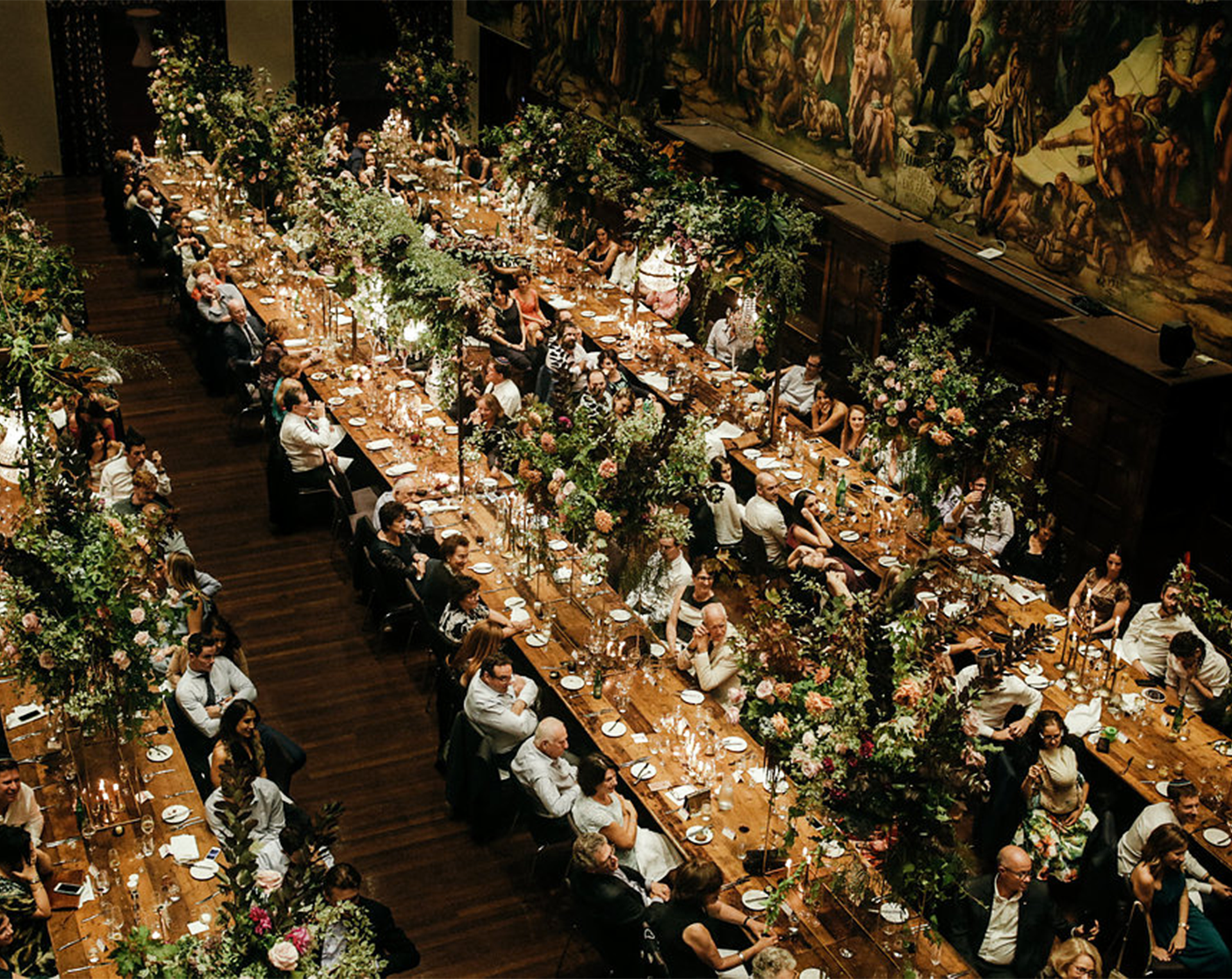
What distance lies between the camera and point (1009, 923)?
6469 mm

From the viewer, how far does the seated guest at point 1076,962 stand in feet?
19.3

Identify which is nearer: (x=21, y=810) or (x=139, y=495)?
(x=21, y=810)

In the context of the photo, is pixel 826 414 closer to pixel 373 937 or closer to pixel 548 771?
pixel 548 771

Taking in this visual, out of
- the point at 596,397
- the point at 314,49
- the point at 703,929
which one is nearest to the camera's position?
the point at 703,929

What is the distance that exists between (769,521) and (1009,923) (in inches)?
147

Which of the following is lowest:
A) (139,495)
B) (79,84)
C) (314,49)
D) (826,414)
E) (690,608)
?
(690,608)

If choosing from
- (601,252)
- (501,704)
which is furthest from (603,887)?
(601,252)

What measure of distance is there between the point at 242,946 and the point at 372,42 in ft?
65.5

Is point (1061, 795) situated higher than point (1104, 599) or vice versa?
point (1104, 599)

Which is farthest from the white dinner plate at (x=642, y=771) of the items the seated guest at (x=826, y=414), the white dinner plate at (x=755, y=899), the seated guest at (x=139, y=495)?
the seated guest at (x=826, y=414)

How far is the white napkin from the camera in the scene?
6391mm

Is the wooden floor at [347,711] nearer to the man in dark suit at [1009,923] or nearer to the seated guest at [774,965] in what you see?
the seated guest at [774,965]

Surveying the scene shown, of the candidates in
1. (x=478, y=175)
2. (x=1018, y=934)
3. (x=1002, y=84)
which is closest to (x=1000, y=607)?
(x=1018, y=934)

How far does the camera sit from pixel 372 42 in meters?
22.5
